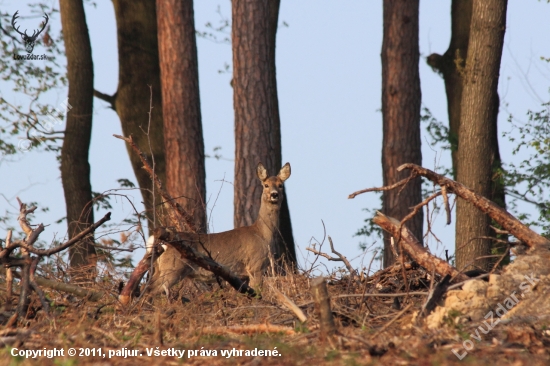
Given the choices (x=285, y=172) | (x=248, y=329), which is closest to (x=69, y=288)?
(x=248, y=329)

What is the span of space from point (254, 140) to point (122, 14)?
593 cm

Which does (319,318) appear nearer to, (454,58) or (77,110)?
(454,58)

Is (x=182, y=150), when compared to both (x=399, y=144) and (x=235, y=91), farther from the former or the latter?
(x=399, y=144)

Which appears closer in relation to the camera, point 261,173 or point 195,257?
point 195,257

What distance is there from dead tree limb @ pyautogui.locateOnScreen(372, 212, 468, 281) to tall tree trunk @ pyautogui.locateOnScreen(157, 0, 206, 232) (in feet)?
23.1

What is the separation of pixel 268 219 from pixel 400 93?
4.91 metres

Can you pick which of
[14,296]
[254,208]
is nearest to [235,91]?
[254,208]

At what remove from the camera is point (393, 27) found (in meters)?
15.1

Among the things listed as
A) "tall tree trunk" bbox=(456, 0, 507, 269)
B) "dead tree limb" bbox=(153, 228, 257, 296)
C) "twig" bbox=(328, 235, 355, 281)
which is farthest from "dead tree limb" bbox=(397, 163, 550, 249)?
"tall tree trunk" bbox=(456, 0, 507, 269)

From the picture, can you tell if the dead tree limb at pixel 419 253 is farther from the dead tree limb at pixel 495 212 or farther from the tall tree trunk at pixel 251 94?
the tall tree trunk at pixel 251 94

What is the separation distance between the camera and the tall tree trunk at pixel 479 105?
1223 cm

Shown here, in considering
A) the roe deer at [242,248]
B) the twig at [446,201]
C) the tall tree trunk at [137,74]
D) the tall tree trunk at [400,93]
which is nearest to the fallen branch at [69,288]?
the roe deer at [242,248]

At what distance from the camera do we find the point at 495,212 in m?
7.02

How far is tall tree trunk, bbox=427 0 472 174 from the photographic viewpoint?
1623 centimetres
